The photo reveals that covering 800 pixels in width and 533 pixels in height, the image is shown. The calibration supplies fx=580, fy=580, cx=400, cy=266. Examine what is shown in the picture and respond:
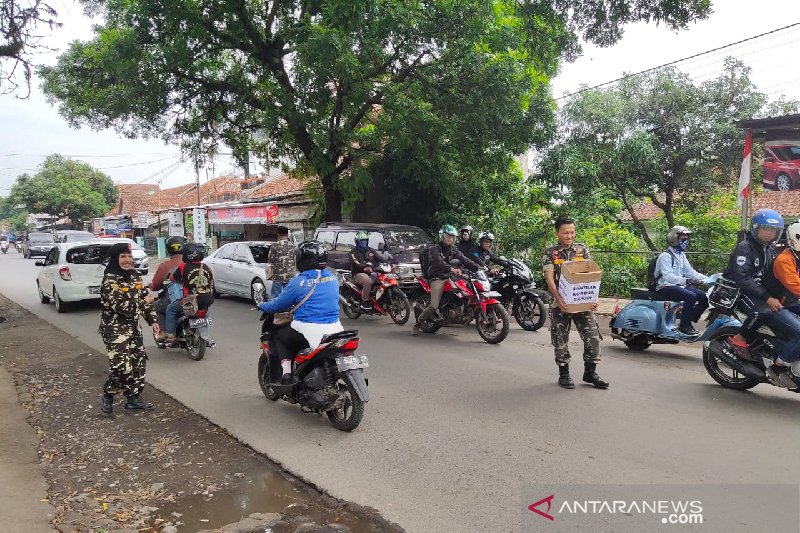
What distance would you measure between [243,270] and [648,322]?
9.23 metres

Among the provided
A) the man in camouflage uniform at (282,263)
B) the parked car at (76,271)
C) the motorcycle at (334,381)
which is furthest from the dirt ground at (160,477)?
the parked car at (76,271)

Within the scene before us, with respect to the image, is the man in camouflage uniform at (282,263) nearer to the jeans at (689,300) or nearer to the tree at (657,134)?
the jeans at (689,300)

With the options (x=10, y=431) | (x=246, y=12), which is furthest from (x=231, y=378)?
(x=246, y=12)

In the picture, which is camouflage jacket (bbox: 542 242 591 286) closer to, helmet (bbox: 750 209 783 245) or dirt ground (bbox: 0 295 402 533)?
helmet (bbox: 750 209 783 245)

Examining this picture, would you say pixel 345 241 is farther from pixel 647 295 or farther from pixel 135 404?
pixel 135 404

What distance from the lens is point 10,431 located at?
5145 mm

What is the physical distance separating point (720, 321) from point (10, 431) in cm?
692

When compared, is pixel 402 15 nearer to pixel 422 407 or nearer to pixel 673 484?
pixel 422 407

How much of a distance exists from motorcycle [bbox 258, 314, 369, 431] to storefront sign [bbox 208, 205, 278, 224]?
63.9ft

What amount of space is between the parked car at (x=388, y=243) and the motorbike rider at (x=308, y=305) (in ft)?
21.3

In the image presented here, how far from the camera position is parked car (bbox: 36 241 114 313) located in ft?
41.3

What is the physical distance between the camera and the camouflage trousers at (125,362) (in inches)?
217

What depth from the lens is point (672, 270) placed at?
24.4ft

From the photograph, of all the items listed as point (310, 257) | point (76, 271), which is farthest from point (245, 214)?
point (310, 257)
